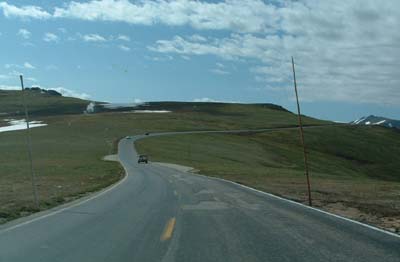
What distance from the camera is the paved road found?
9578 mm

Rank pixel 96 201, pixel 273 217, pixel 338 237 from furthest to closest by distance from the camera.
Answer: pixel 96 201
pixel 273 217
pixel 338 237

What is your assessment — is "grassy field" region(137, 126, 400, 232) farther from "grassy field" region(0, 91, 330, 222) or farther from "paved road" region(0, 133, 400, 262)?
"paved road" region(0, 133, 400, 262)

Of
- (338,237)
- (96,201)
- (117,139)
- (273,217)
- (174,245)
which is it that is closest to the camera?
(174,245)

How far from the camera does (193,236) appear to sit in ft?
38.9

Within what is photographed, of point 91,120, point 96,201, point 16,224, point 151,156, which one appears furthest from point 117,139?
point 16,224

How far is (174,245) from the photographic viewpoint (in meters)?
10.6

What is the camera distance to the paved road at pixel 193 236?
31.4ft

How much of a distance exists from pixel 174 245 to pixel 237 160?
66.3 meters

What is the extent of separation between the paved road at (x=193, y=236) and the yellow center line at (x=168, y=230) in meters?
0.02

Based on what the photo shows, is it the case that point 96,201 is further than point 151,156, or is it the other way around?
point 151,156

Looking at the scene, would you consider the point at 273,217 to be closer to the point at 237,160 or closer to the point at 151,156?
the point at 237,160

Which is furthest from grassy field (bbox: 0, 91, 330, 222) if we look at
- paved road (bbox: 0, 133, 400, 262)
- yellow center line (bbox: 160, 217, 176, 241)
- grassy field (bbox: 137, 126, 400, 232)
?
grassy field (bbox: 137, 126, 400, 232)

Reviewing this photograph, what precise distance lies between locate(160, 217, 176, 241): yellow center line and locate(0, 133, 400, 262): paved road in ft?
0.05

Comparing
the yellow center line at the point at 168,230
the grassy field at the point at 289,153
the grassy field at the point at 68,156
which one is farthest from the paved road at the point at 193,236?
the grassy field at the point at 289,153
